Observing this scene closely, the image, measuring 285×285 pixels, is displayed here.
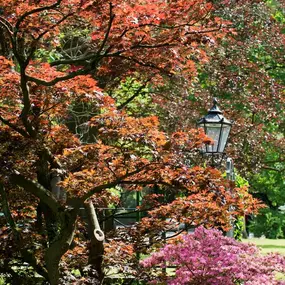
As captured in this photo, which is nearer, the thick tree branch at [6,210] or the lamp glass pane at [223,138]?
the thick tree branch at [6,210]

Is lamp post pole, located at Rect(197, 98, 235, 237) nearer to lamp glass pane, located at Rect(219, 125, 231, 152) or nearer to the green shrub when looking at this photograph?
lamp glass pane, located at Rect(219, 125, 231, 152)

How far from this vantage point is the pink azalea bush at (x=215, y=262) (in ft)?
27.3

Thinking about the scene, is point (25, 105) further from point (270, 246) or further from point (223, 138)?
point (270, 246)

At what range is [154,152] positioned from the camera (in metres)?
7.33

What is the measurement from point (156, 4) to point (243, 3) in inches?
344

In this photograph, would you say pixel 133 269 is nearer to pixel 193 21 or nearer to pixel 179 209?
pixel 179 209

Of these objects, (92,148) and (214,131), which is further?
(214,131)

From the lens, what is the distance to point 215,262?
8422mm

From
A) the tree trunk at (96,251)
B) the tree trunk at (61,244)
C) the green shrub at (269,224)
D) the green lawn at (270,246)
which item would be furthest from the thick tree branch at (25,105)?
the green shrub at (269,224)

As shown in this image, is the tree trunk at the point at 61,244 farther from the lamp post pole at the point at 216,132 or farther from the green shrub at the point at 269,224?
the green shrub at the point at 269,224

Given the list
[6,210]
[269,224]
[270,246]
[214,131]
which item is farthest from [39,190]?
[269,224]

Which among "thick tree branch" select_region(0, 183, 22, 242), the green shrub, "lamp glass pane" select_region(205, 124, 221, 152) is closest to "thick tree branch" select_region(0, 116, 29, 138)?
"thick tree branch" select_region(0, 183, 22, 242)

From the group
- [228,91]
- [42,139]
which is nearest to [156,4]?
[42,139]

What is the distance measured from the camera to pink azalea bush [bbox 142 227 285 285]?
8312 millimetres
